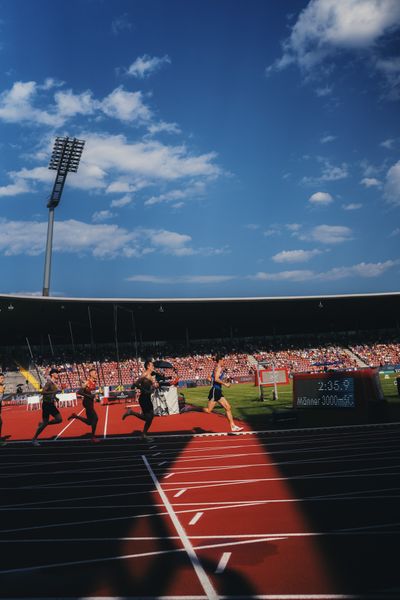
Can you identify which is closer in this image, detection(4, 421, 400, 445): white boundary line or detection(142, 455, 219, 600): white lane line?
detection(142, 455, 219, 600): white lane line

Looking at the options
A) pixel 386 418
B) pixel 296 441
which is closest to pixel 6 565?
pixel 296 441

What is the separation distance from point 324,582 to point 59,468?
640cm

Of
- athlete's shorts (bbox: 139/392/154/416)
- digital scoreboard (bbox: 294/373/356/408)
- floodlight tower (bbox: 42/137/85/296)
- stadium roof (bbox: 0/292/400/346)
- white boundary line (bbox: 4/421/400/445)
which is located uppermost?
floodlight tower (bbox: 42/137/85/296)

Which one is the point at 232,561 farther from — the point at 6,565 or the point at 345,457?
the point at 345,457

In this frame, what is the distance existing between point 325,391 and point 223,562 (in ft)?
36.6

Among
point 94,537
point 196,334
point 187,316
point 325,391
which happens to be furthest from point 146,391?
point 196,334

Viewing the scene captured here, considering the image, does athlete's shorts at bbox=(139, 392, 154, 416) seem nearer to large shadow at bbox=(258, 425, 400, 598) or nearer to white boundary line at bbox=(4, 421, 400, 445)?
white boundary line at bbox=(4, 421, 400, 445)

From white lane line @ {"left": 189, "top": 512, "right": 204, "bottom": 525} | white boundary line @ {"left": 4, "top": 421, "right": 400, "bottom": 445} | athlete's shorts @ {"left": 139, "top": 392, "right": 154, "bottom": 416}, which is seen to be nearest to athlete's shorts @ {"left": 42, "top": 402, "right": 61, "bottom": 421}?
white boundary line @ {"left": 4, "top": 421, "right": 400, "bottom": 445}

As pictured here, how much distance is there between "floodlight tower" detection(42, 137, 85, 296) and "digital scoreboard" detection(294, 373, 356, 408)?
45177mm

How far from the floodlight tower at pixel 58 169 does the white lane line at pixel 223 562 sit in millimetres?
54287

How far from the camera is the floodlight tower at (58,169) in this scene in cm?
5356

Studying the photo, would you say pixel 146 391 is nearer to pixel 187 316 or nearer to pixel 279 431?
pixel 279 431

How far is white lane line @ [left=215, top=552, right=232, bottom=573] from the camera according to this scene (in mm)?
3769

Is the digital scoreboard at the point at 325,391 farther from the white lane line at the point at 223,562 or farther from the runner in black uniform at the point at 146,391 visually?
the white lane line at the point at 223,562
